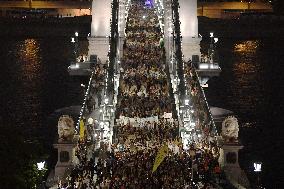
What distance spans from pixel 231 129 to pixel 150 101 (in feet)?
32.7

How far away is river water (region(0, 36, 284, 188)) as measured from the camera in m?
45.7

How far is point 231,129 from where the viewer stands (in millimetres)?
29016

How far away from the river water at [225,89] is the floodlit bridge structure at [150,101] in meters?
4.01

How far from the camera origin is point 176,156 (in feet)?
96.8

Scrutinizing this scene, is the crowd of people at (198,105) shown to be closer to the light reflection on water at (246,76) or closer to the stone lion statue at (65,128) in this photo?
the stone lion statue at (65,128)

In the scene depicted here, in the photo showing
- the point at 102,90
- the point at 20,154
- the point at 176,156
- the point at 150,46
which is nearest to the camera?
the point at 20,154

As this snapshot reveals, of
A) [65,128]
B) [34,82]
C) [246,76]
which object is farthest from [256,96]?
[65,128]

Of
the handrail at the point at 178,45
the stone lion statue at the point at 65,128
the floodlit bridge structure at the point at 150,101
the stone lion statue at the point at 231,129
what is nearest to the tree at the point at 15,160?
the floodlit bridge structure at the point at 150,101

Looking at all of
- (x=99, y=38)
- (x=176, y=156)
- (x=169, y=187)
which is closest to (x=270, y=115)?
(x=99, y=38)

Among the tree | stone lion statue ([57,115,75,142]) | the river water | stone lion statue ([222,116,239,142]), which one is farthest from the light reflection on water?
the tree

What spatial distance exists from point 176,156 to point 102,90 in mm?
12646

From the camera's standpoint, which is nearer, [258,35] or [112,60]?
[112,60]

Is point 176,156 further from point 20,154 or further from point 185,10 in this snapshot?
point 185,10

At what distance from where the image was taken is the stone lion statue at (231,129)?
2900 centimetres
